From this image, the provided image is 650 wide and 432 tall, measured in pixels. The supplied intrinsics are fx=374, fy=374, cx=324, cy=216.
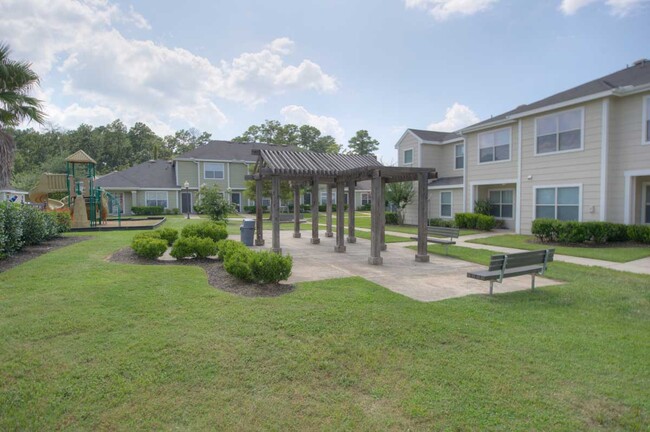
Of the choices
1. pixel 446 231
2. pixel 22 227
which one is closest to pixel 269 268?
pixel 446 231

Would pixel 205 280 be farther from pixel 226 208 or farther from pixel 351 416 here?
pixel 226 208

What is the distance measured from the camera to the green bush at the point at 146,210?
3450cm

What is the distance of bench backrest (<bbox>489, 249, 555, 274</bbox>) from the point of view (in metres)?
6.55

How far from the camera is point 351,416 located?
307cm

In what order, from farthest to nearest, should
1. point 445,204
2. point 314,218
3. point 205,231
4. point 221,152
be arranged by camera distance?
point 221,152, point 445,204, point 314,218, point 205,231

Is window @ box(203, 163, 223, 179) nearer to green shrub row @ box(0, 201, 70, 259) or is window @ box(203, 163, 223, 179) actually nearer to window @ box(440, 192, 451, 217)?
window @ box(440, 192, 451, 217)

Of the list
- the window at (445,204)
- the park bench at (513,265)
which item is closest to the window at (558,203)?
the window at (445,204)

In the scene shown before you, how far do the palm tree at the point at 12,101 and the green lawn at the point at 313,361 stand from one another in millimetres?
8200

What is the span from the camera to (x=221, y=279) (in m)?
7.07

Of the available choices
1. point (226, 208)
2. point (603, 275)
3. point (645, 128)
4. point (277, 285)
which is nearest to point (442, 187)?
point (645, 128)

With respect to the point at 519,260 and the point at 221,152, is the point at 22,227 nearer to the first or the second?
the point at 519,260

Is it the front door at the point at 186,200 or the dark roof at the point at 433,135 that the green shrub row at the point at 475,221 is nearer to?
the dark roof at the point at 433,135

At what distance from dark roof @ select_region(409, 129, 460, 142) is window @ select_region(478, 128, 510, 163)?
390 cm

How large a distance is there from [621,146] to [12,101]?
20.4 meters
